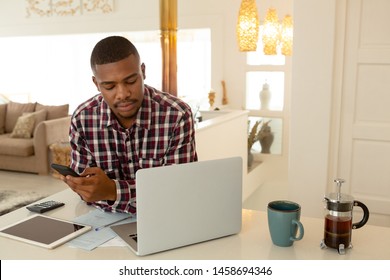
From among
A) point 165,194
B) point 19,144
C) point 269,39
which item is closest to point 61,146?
point 19,144

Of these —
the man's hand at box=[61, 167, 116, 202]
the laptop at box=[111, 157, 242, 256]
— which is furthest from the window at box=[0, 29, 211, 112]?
the laptop at box=[111, 157, 242, 256]

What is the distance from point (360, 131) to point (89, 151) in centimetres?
180

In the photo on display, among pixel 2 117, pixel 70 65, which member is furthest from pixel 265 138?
pixel 70 65

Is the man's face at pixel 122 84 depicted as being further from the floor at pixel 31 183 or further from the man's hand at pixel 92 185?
the floor at pixel 31 183

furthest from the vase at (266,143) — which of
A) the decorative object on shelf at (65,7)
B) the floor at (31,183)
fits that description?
the decorative object on shelf at (65,7)

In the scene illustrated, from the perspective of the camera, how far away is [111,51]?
1.40 meters

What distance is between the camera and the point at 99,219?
1.38 metres

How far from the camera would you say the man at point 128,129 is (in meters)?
1.44

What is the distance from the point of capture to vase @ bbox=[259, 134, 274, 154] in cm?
553

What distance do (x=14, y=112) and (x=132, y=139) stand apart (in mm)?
5053

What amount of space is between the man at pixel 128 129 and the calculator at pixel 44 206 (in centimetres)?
13
